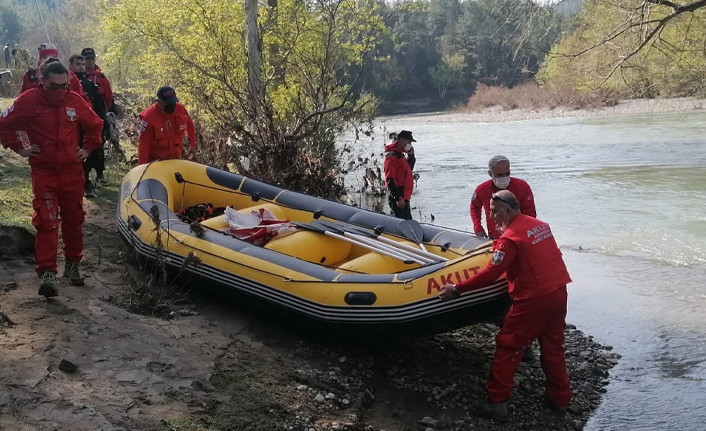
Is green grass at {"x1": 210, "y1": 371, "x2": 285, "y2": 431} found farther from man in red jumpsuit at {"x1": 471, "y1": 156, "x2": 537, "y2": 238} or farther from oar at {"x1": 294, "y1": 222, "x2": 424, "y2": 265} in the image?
man in red jumpsuit at {"x1": 471, "y1": 156, "x2": 537, "y2": 238}

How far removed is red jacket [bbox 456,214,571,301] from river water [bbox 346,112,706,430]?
40.8 inches

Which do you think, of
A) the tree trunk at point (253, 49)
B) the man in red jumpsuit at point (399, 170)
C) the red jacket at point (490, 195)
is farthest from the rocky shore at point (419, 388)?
the tree trunk at point (253, 49)

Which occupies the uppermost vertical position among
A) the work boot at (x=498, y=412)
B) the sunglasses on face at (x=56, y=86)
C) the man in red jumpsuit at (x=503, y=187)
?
the sunglasses on face at (x=56, y=86)

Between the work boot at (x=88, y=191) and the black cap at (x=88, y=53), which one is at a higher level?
Result: the black cap at (x=88, y=53)

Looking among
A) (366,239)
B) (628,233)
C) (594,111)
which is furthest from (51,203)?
(594,111)

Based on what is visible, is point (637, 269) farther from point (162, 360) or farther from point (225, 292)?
point (162, 360)

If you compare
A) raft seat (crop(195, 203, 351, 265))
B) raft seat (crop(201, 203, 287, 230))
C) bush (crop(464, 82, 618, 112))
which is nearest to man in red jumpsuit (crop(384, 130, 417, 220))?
raft seat (crop(201, 203, 287, 230))

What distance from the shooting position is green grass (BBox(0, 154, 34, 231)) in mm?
5426

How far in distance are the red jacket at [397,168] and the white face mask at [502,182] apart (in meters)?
2.36

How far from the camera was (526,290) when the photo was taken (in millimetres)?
3816

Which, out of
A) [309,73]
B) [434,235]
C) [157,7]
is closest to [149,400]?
[434,235]

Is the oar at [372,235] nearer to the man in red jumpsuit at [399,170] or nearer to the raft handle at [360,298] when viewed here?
the raft handle at [360,298]

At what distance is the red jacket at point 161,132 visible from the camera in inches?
238

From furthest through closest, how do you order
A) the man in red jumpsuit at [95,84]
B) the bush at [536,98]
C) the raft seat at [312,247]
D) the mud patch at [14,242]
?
the bush at [536,98] → the man in red jumpsuit at [95,84] → the raft seat at [312,247] → the mud patch at [14,242]
